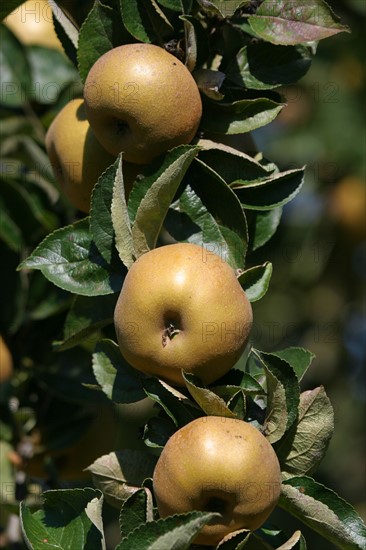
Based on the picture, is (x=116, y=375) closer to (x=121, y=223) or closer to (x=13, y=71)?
(x=121, y=223)

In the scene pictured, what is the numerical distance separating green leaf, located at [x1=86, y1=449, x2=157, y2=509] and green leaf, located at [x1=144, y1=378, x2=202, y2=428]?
0.12 m

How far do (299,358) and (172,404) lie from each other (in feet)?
0.82

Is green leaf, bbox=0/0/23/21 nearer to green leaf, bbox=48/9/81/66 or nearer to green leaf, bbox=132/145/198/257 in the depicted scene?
green leaf, bbox=48/9/81/66

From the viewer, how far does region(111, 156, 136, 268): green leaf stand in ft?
4.41

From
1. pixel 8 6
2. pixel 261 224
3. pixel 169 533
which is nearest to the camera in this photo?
pixel 169 533

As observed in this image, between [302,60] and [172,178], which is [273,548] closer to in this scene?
[172,178]

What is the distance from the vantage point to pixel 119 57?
137 cm

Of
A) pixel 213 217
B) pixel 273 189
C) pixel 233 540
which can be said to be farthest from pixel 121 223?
pixel 233 540

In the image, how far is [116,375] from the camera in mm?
1421

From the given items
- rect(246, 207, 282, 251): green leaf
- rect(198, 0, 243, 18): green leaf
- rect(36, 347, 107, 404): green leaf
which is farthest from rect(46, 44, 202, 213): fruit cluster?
rect(36, 347, 107, 404): green leaf

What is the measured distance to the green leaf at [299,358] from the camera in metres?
1.40

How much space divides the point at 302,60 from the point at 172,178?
0.38 metres

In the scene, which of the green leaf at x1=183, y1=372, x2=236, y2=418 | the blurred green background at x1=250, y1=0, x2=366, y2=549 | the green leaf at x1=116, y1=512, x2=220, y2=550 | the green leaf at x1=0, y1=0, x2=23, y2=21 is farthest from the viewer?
the blurred green background at x1=250, y1=0, x2=366, y2=549

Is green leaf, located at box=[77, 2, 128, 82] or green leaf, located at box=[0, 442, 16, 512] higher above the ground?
green leaf, located at box=[77, 2, 128, 82]
